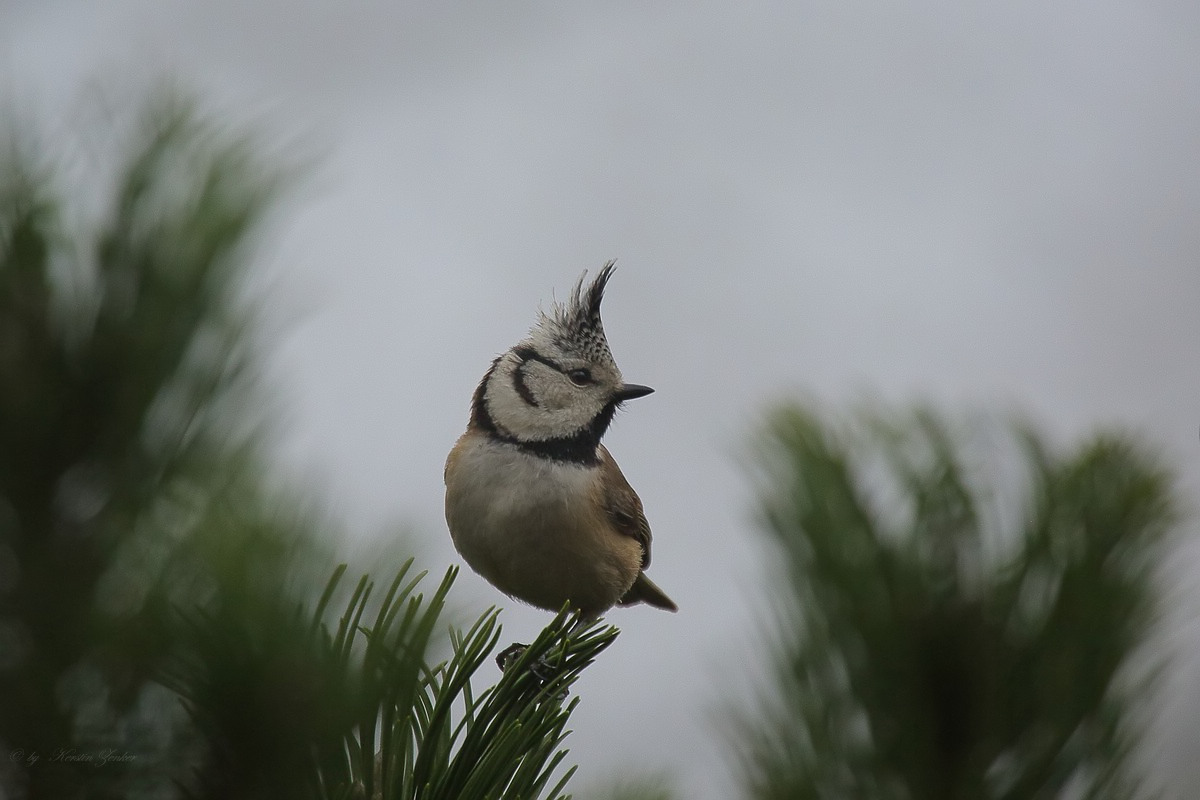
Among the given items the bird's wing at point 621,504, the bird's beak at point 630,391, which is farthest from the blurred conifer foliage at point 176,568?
the bird's beak at point 630,391

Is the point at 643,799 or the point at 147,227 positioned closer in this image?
the point at 147,227

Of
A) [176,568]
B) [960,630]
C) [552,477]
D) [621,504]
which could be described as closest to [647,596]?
[621,504]

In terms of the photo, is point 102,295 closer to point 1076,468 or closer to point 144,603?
point 144,603

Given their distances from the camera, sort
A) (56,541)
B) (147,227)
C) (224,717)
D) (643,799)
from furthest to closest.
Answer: (643,799) < (147,227) < (56,541) < (224,717)

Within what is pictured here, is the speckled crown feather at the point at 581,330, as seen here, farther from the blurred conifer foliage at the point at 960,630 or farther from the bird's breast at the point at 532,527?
the blurred conifer foliage at the point at 960,630

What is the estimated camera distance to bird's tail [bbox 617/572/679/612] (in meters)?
3.86

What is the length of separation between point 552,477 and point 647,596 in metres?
0.99

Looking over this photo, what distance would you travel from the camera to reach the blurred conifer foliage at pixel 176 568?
43.1 inches

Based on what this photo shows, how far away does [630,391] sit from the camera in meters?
3.44

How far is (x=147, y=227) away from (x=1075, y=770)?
1.38 metres

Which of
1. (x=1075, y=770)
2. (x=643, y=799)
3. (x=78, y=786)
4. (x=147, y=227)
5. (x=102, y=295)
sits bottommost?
(x=643, y=799)

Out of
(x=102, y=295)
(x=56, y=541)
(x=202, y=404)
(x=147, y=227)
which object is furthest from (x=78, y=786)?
(x=147, y=227)

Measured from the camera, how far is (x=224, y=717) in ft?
3.59

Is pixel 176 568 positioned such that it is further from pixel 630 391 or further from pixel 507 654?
pixel 630 391
